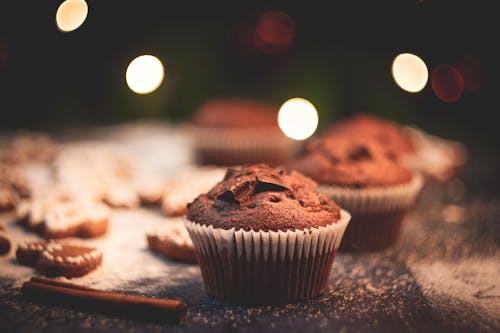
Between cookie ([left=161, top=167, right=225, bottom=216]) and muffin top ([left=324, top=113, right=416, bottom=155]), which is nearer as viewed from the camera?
cookie ([left=161, top=167, right=225, bottom=216])

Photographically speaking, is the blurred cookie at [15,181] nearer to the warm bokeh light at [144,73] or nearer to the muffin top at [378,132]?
the warm bokeh light at [144,73]

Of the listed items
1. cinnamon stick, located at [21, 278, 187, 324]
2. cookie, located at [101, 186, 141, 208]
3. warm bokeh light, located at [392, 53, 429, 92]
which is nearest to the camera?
cinnamon stick, located at [21, 278, 187, 324]

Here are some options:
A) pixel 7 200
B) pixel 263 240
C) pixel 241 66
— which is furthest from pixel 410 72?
pixel 7 200

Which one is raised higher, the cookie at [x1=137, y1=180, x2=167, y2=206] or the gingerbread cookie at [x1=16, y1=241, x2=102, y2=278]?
the cookie at [x1=137, y1=180, x2=167, y2=206]

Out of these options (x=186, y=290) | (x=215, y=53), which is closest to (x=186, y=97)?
(x=215, y=53)

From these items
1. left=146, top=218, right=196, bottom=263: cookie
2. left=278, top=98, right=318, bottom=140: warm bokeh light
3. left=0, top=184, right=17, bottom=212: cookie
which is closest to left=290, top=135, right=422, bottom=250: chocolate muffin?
left=146, top=218, right=196, bottom=263: cookie

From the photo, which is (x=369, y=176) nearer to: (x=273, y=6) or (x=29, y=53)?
(x=273, y=6)

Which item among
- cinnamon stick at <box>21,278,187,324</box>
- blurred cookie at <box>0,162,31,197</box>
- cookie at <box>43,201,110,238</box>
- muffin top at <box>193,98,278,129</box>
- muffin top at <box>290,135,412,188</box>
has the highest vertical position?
muffin top at <box>193,98,278,129</box>

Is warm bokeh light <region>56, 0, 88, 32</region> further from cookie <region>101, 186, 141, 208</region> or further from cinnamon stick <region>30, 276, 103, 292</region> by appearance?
cinnamon stick <region>30, 276, 103, 292</region>
